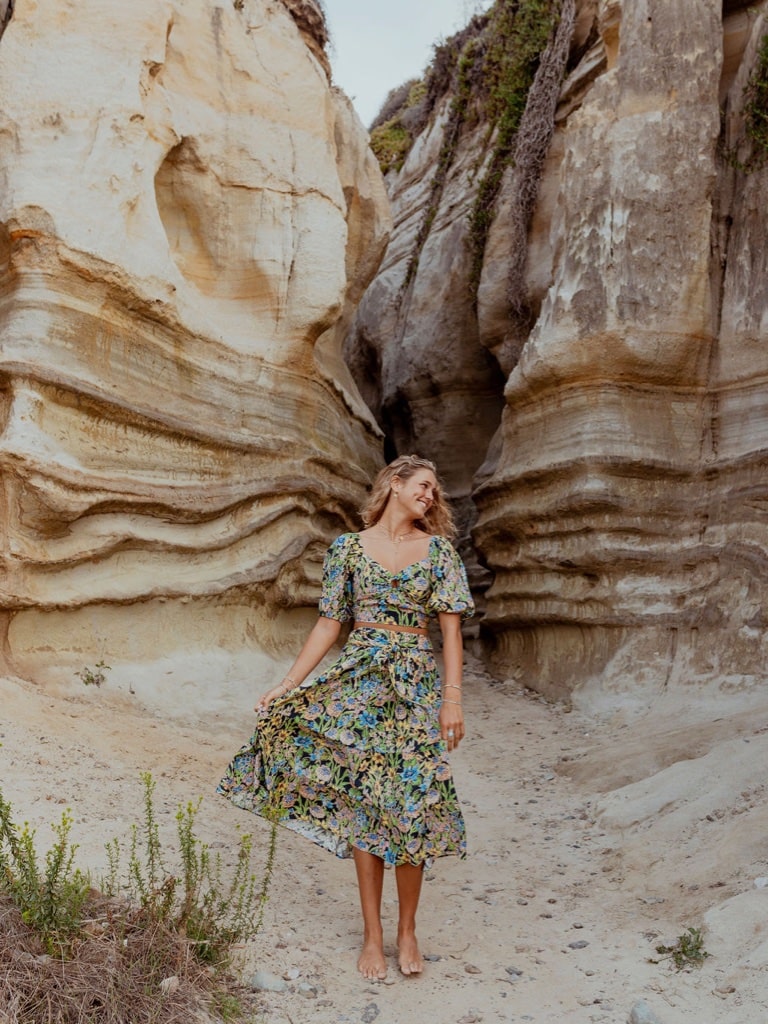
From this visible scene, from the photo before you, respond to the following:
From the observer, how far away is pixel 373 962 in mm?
3523

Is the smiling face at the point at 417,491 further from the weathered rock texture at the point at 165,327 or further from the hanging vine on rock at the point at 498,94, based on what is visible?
the hanging vine on rock at the point at 498,94

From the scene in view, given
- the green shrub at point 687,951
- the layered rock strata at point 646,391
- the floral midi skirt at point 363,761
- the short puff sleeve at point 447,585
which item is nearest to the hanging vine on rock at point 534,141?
A: the layered rock strata at point 646,391

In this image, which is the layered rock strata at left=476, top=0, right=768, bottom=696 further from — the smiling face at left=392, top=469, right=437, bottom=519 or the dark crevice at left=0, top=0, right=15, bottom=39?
the dark crevice at left=0, top=0, right=15, bottom=39

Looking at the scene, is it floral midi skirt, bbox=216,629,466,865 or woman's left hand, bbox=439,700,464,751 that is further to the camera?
woman's left hand, bbox=439,700,464,751

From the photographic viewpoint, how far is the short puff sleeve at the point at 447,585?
3891 mm

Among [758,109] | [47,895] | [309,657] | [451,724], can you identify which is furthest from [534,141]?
[47,895]

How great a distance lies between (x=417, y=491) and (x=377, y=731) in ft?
3.07

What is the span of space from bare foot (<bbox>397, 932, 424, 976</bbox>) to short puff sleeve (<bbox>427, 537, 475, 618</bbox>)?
1.11 meters

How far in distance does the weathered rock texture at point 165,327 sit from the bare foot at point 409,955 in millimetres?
3321

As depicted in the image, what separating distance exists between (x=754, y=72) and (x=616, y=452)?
3.22 meters

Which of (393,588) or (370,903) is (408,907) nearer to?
(370,903)

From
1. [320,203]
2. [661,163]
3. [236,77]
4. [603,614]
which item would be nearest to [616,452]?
[603,614]

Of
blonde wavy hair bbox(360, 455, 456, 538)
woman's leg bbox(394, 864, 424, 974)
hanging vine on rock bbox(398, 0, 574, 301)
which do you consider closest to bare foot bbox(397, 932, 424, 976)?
woman's leg bbox(394, 864, 424, 974)

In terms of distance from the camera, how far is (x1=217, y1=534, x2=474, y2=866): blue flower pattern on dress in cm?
359
